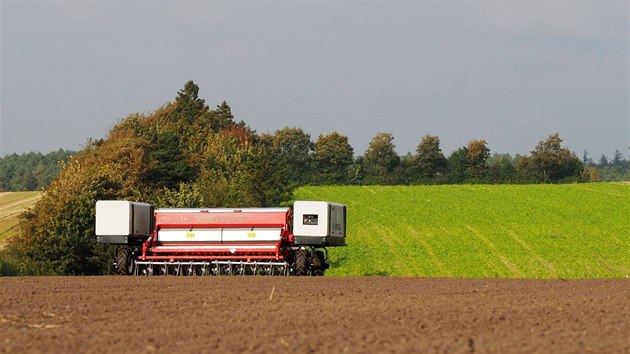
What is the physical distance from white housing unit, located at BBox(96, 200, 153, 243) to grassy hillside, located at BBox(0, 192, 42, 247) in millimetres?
43490

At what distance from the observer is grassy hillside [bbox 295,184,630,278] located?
7138 centimetres

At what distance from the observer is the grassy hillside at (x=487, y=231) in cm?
7138

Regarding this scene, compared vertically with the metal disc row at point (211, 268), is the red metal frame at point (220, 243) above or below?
above

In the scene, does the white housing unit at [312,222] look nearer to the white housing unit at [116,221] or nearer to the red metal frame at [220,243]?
the red metal frame at [220,243]

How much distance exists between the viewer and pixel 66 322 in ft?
67.8

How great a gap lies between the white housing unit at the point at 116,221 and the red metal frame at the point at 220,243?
94 centimetres

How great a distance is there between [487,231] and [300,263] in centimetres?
4158

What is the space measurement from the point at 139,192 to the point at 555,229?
3297cm

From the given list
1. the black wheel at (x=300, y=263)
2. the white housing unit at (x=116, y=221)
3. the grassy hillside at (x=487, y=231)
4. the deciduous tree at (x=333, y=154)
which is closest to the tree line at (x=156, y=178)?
the white housing unit at (x=116, y=221)

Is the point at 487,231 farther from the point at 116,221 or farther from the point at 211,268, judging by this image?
the point at 116,221

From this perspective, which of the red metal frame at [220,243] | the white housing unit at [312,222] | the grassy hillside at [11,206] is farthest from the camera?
the grassy hillside at [11,206]

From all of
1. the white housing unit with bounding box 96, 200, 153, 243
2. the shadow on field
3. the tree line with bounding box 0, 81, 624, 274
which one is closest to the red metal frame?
the white housing unit with bounding box 96, 200, 153, 243

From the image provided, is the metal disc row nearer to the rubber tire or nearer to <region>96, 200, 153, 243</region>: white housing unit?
the rubber tire

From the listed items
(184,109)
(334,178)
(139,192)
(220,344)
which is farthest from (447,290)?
(334,178)
